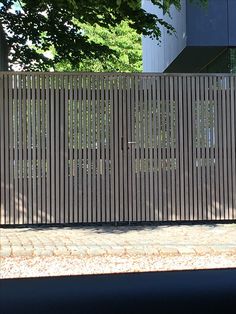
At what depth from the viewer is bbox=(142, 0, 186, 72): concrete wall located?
14.0 m

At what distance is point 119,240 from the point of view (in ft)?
27.9

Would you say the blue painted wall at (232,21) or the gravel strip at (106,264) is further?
the blue painted wall at (232,21)

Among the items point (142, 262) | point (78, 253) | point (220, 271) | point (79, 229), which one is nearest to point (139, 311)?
point (220, 271)

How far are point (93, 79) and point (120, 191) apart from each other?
2088mm

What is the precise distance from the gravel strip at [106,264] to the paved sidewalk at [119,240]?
20 cm

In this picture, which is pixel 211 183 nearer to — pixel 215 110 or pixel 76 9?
pixel 215 110

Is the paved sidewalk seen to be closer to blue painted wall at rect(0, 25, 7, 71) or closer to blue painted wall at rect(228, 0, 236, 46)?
blue painted wall at rect(0, 25, 7, 71)

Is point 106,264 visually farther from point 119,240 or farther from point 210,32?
point 210,32

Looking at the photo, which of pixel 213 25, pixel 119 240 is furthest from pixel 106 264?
pixel 213 25

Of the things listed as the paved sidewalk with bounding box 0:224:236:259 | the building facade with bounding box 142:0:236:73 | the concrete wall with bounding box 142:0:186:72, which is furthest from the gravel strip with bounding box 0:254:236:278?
the concrete wall with bounding box 142:0:186:72

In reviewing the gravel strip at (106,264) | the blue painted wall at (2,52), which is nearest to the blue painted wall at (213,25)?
the blue painted wall at (2,52)

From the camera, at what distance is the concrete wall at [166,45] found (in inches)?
552

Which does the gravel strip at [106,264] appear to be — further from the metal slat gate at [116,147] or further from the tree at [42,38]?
the tree at [42,38]

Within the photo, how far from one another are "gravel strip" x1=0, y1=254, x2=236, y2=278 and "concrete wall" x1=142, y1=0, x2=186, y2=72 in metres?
7.61
